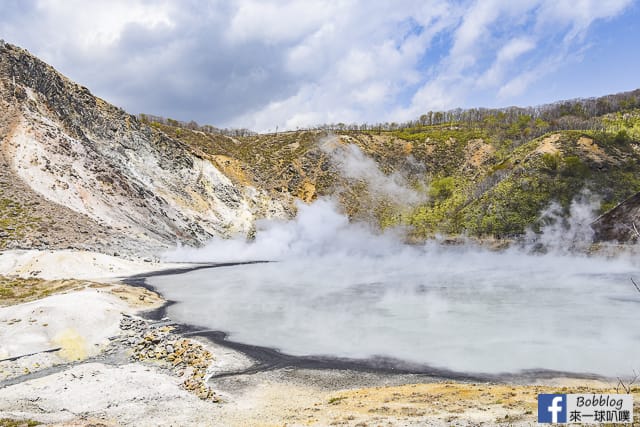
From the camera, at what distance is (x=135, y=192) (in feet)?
208

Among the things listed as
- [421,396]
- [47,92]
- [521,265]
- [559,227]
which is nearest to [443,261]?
[521,265]

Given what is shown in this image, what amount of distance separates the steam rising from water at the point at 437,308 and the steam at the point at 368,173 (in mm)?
33408

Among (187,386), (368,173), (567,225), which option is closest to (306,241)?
(368,173)

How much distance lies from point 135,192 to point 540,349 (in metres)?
58.1

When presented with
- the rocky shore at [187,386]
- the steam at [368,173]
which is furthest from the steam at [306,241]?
the rocky shore at [187,386]

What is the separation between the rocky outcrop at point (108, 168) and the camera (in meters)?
55.9

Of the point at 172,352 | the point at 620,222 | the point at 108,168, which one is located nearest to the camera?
the point at 172,352

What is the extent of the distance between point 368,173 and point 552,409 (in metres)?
86.0

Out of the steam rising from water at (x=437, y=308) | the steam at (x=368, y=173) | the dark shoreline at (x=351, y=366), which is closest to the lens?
the dark shoreline at (x=351, y=366)

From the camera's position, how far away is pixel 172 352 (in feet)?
69.0

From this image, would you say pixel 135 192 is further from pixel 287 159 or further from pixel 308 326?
pixel 308 326

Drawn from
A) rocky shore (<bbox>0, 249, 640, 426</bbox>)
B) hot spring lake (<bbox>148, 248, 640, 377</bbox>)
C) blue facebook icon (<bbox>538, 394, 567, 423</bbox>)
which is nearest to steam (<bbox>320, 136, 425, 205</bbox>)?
hot spring lake (<bbox>148, 248, 640, 377</bbox>)

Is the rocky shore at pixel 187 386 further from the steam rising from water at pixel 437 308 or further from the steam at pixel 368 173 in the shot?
the steam at pixel 368 173

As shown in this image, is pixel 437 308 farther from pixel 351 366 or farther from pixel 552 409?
pixel 552 409
